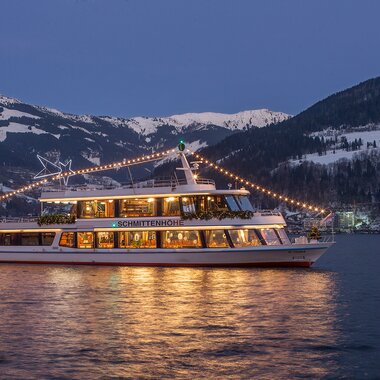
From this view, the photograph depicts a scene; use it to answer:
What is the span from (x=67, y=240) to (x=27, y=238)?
423cm

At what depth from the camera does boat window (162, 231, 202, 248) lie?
51.0 metres

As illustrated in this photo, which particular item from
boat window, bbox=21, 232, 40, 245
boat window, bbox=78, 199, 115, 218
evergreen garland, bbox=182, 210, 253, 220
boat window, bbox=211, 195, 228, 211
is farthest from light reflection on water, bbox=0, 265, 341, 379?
boat window, bbox=21, 232, 40, 245

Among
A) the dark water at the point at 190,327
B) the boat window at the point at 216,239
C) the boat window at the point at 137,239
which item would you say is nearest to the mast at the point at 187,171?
the boat window at the point at 216,239

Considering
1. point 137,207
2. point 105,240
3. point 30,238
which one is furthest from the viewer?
point 30,238

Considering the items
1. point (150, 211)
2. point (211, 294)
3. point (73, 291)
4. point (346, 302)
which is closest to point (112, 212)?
point (150, 211)

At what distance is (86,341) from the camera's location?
83.9 ft

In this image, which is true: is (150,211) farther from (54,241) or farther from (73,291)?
(73,291)

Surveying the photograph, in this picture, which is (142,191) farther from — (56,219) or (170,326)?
(170,326)

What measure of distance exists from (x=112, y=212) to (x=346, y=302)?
78.0 feet

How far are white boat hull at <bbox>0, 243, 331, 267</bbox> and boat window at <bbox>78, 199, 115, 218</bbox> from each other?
2.83 meters

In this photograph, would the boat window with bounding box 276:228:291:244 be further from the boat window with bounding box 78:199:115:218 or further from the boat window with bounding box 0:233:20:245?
the boat window with bounding box 0:233:20:245

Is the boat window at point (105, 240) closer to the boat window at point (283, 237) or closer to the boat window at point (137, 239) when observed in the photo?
the boat window at point (137, 239)

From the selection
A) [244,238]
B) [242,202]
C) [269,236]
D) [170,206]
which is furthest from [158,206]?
[269,236]

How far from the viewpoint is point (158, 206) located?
5256 centimetres
